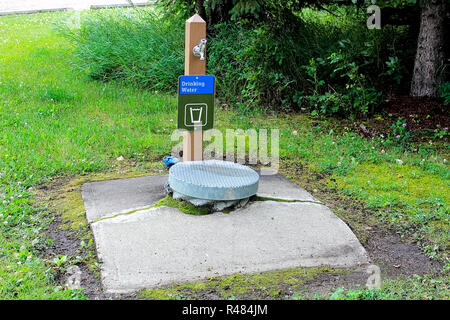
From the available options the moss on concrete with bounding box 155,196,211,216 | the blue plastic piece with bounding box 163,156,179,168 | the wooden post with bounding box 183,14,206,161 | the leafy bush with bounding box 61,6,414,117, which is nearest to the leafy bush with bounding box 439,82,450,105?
the leafy bush with bounding box 61,6,414,117

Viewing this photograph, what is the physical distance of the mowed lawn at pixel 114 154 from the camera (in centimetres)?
346

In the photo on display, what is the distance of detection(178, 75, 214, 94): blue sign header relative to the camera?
12.3 feet

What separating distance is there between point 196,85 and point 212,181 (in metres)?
0.74

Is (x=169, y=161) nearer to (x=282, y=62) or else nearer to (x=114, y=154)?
(x=114, y=154)

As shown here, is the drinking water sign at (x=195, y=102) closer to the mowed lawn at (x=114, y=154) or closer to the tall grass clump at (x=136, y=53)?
the mowed lawn at (x=114, y=154)

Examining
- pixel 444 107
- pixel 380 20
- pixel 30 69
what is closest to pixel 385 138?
pixel 444 107

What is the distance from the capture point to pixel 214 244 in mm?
3328

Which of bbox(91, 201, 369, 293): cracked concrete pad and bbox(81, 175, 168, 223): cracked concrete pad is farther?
bbox(81, 175, 168, 223): cracked concrete pad

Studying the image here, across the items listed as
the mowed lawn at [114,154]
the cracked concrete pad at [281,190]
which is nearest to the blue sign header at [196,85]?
the cracked concrete pad at [281,190]

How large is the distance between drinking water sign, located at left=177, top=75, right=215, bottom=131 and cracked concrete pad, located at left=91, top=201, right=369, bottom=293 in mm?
689

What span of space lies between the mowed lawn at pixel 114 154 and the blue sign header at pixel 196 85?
1280 mm

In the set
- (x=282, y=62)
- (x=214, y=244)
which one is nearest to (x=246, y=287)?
(x=214, y=244)

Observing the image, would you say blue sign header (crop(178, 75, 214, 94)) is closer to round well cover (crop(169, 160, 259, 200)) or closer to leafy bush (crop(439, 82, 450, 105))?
round well cover (crop(169, 160, 259, 200))

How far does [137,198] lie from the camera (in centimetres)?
393
